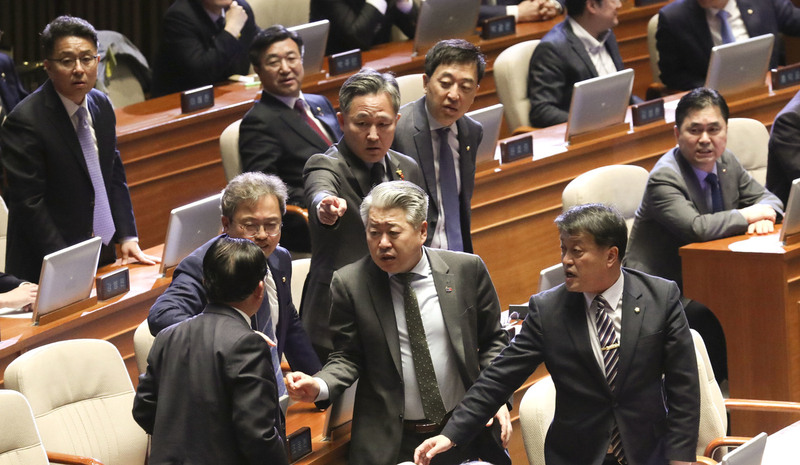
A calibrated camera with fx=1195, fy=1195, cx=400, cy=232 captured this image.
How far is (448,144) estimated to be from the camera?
371 cm

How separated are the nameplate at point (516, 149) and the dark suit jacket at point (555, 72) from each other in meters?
0.58

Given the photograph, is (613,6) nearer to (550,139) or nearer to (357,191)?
(550,139)

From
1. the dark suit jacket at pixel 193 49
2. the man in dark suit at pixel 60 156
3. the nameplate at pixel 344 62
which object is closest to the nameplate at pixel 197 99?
the dark suit jacket at pixel 193 49

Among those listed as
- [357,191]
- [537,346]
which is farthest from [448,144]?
[537,346]

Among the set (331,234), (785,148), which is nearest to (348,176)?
(331,234)

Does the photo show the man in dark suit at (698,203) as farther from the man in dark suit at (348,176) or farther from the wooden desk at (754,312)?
the man in dark suit at (348,176)

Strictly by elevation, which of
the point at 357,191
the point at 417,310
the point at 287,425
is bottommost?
the point at 287,425

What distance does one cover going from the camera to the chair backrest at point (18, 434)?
9.69ft

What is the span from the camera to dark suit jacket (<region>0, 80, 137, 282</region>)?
12.5 feet

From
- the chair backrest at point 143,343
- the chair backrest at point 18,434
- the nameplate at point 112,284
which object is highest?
the nameplate at point 112,284

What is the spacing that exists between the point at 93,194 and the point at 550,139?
1.99 metres

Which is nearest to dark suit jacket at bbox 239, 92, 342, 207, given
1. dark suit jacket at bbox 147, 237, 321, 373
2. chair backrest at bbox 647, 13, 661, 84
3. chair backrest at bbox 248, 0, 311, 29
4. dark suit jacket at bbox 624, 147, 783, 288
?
dark suit jacket at bbox 147, 237, 321, 373

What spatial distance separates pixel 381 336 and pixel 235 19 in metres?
2.86

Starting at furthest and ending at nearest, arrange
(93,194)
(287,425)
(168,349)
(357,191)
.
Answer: (93,194), (357,191), (287,425), (168,349)
